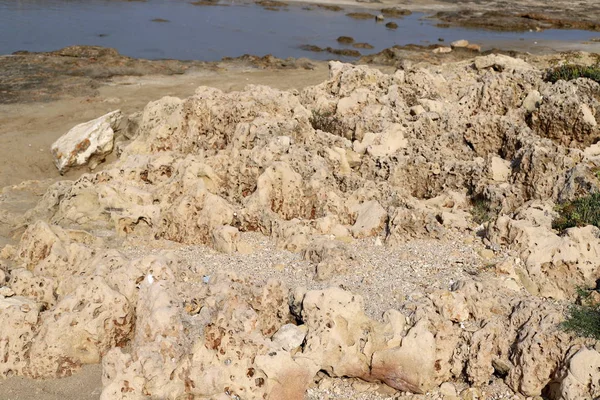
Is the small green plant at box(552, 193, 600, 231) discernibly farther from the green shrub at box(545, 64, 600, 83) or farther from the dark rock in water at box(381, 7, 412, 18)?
the dark rock in water at box(381, 7, 412, 18)

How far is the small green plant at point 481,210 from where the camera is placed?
24.7 ft

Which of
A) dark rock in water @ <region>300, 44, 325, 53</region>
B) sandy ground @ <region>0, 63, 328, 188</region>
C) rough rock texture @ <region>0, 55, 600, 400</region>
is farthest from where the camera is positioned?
dark rock in water @ <region>300, 44, 325, 53</region>

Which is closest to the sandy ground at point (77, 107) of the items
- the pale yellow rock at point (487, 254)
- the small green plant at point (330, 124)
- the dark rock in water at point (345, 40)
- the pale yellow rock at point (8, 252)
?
the pale yellow rock at point (8, 252)

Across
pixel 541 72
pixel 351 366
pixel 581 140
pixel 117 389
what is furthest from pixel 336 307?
pixel 541 72

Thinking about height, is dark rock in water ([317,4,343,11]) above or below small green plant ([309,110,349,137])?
below

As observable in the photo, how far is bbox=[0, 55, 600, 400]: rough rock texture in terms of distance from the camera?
5.24 metres

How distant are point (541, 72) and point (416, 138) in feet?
9.03

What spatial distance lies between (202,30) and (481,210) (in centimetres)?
2520

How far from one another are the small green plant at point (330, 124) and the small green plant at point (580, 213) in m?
3.34

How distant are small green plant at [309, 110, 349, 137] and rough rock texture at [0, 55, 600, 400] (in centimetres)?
4

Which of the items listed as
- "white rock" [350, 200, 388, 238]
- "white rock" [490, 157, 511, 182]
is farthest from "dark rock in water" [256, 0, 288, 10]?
"white rock" [350, 200, 388, 238]

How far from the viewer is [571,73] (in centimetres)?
988

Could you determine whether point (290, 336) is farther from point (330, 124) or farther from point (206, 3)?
point (206, 3)

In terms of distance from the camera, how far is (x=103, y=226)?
7695 millimetres
